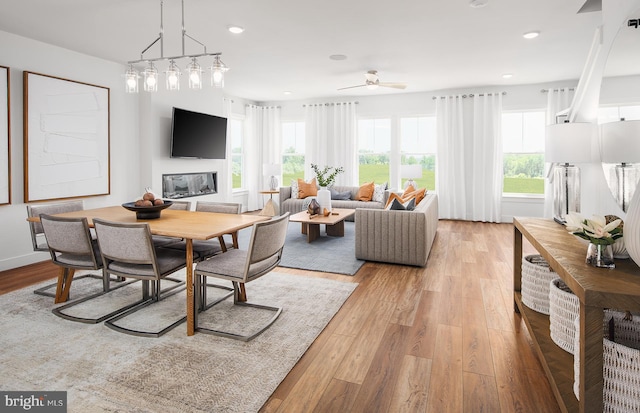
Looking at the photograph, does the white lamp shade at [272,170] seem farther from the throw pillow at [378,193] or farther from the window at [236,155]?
the throw pillow at [378,193]

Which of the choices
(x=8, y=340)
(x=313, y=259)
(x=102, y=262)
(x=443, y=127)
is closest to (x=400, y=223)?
(x=313, y=259)

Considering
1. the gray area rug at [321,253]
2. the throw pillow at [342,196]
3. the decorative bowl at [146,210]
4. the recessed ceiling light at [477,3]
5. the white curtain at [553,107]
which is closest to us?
the decorative bowl at [146,210]

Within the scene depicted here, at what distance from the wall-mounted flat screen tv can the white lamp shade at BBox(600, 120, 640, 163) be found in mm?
5319

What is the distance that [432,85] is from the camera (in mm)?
7004

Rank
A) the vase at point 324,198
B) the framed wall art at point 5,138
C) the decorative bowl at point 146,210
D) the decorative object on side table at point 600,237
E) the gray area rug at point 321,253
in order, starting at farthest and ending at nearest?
the vase at point 324,198 < the gray area rug at point 321,253 < the framed wall art at point 5,138 < the decorative bowl at point 146,210 < the decorative object on side table at point 600,237

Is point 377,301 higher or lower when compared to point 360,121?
lower

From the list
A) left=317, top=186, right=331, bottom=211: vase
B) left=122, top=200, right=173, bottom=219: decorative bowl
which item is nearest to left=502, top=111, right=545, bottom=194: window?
left=317, top=186, right=331, bottom=211: vase

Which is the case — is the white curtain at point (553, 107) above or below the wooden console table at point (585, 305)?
above

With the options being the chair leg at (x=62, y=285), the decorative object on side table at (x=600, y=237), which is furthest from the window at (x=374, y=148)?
the decorative object on side table at (x=600, y=237)

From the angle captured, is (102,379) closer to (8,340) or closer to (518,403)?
(8,340)

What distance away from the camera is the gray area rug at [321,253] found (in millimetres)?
4238

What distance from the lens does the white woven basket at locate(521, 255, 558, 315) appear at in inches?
92.1

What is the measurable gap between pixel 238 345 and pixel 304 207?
4.85m

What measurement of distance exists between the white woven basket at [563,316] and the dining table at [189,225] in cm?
197
